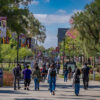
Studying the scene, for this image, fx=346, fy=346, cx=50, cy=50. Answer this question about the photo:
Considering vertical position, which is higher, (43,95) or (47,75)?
(47,75)

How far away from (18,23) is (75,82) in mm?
11741

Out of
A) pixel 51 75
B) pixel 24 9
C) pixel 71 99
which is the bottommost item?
pixel 71 99

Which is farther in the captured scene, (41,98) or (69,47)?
(69,47)

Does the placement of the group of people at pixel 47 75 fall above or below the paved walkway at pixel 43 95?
above

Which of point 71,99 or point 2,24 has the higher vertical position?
point 2,24

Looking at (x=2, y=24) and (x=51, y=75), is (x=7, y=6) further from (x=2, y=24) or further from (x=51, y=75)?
(x=51, y=75)

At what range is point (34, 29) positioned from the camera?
132 feet

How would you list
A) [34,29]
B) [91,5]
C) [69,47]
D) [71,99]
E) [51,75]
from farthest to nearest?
[69,47] < [34,29] < [91,5] < [51,75] < [71,99]

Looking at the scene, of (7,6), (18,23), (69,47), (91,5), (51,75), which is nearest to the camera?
(51,75)

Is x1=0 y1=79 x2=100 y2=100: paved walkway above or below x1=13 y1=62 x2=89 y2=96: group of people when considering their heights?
below

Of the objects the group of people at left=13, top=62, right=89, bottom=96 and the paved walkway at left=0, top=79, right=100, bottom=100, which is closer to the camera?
the paved walkway at left=0, top=79, right=100, bottom=100

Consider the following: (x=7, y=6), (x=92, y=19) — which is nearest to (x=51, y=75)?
(x=7, y=6)

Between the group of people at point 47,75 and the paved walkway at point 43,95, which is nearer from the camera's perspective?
the paved walkway at point 43,95

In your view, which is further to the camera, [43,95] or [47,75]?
[47,75]
